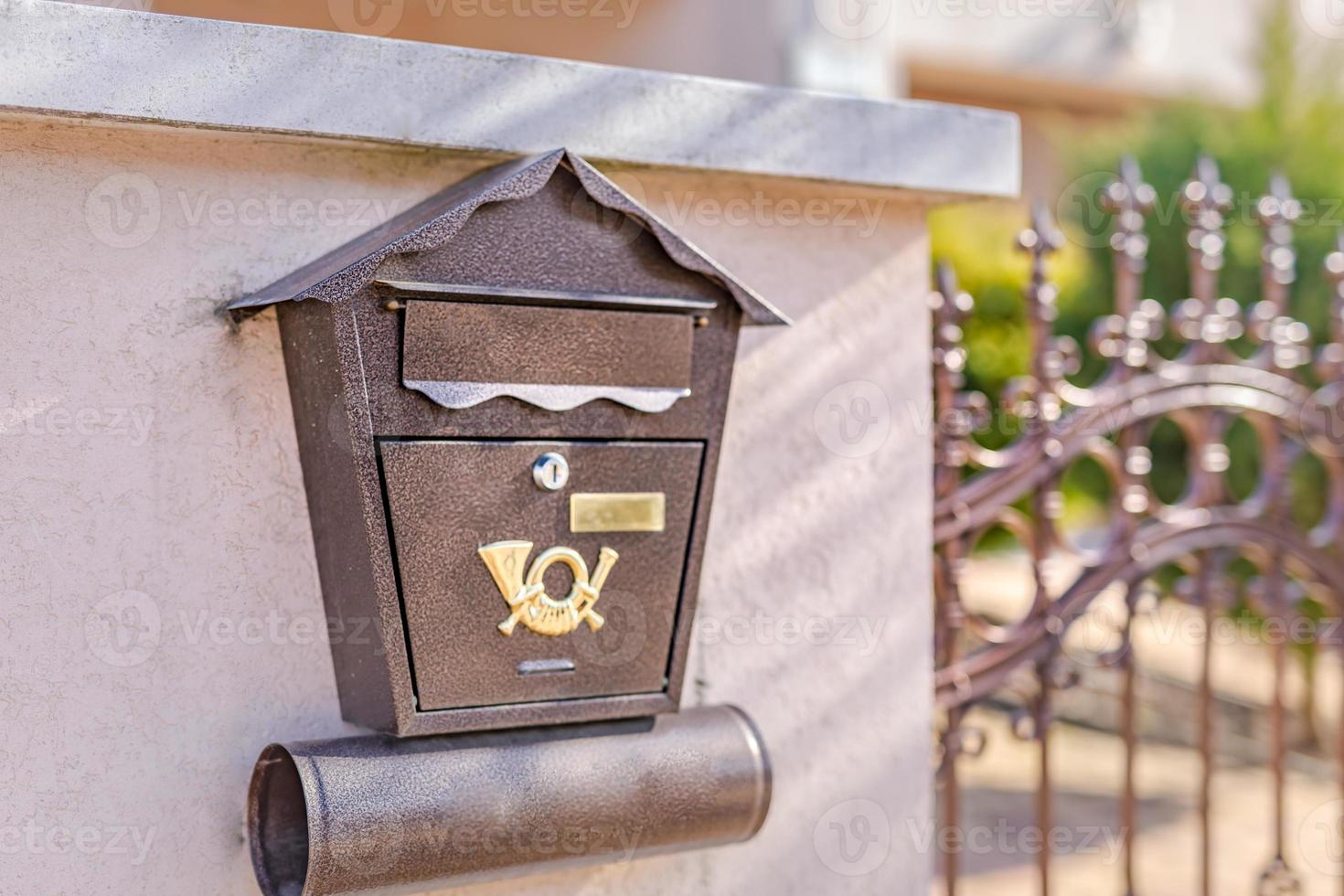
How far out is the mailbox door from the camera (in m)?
1.66

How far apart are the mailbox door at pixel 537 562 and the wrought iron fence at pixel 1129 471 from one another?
0.86 meters

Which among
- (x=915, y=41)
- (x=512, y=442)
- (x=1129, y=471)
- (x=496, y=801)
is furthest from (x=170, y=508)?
(x=915, y=41)

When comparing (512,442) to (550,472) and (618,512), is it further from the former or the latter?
(618,512)

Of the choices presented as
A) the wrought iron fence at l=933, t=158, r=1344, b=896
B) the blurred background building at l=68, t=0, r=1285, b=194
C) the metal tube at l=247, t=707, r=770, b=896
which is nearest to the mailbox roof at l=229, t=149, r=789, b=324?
the metal tube at l=247, t=707, r=770, b=896

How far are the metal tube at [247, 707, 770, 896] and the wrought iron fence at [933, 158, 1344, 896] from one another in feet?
2.45

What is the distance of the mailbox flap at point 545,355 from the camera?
164 cm

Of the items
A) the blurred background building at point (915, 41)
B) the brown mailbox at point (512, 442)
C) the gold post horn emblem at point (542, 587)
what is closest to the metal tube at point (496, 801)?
the brown mailbox at point (512, 442)

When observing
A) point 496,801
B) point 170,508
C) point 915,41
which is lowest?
point 496,801

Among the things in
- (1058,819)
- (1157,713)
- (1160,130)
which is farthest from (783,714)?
(1160,130)

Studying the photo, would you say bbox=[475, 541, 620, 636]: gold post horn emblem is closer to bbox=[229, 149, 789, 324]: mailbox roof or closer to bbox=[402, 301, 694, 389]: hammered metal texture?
bbox=[402, 301, 694, 389]: hammered metal texture

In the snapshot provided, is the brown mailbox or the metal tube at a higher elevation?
the brown mailbox

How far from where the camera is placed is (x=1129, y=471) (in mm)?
2730

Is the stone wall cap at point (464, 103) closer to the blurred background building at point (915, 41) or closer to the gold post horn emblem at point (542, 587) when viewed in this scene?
the gold post horn emblem at point (542, 587)

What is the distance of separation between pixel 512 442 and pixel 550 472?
6 centimetres
